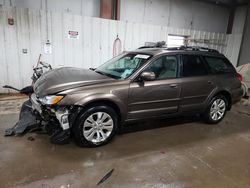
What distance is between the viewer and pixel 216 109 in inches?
159

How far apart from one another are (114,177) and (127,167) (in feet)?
0.85

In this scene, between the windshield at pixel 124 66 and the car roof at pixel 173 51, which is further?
the car roof at pixel 173 51

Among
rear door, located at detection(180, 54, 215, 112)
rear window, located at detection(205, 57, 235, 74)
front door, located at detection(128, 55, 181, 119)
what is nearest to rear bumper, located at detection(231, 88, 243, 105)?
rear window, located at detection(205, 57, 235, 74)

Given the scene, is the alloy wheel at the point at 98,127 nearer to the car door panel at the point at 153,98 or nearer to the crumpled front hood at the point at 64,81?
the car door panel at the point at 153,98

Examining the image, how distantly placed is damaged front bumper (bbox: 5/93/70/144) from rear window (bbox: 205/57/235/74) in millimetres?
2828

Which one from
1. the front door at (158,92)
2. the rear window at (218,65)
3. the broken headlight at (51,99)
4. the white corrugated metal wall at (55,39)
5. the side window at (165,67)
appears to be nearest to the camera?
the broken headlight at (51,99)

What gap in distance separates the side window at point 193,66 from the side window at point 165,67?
0.19 m

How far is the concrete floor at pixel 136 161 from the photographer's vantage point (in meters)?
2.24

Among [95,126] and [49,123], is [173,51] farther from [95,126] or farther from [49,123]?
[49,123]

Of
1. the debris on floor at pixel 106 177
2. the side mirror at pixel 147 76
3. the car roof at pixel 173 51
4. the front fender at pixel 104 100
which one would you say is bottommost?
the debris on floor at pixel 106 177

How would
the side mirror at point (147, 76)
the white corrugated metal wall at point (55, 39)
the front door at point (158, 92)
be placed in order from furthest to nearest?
Result: the white corrugated metal wall at point (55, 39)
the front door at point (158, 92)
the side mirror at point (147, 76)

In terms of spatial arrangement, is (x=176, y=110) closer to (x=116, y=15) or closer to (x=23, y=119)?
(x=23, y=119)

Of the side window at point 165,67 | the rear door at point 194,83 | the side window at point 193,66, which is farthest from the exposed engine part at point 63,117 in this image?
the side window at point 193,66

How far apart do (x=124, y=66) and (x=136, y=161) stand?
1.63 meters
